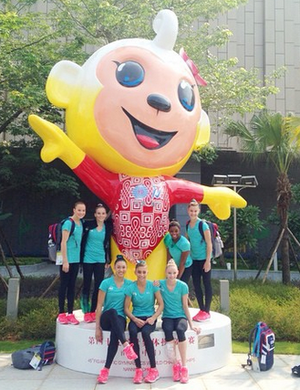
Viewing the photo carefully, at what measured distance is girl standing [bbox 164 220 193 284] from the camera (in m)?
5.73

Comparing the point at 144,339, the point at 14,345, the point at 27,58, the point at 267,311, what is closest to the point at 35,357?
the point at 144,339

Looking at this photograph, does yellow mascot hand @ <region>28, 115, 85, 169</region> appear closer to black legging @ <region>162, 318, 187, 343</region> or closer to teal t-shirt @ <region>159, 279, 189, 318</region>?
teal t-shirt @ <region>159, 279, 189, 318</region>

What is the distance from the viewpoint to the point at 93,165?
19.1 feet

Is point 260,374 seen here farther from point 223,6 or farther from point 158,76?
point 223,6

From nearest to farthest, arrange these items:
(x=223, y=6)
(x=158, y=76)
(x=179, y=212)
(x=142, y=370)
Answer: (x=142, y=370)
(x=158, y=76)
(x=223, y=6)
(x=179, y=212)

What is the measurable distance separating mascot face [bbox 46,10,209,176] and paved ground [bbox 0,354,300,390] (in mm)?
2495

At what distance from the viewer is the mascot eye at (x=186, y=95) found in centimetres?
593

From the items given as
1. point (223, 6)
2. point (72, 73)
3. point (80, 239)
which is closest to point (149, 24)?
point (223, 6)

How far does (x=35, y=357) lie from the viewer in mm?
5422

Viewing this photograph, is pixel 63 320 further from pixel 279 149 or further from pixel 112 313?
pixel 279 149

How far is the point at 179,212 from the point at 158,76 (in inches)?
387

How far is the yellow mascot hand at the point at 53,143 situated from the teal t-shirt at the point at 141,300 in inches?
68.9

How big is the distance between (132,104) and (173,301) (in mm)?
2364

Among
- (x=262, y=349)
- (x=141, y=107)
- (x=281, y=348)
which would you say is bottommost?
(x=281, y=348)
